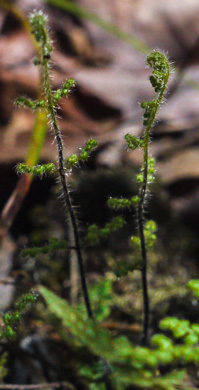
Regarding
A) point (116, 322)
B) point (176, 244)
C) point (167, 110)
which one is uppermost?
point (167, 110)

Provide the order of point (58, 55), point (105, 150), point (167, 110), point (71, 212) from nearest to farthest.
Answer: point (71, 212), point (105, 150), point (167, 110), point (58, 55)

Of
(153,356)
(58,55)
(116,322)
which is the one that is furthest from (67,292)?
(58,55)

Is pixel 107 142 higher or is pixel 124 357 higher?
pixel 107 142

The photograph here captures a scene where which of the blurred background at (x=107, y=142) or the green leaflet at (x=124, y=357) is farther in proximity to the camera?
the blurred background at (x=107, y=142)

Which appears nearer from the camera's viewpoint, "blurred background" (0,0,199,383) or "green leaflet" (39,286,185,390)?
"green leaflet" (39,286,185,390)

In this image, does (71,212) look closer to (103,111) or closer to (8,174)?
(8,174)

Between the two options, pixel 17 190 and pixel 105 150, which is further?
pixel 105 150

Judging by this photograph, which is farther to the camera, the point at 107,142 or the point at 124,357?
the point at 107,142

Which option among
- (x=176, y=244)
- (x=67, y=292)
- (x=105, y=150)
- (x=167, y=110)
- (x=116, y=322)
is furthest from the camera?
(x=167, y=110)

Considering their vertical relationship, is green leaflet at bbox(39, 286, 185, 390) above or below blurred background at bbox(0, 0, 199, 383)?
below

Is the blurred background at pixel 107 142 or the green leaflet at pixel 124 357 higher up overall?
the blurred background at pixel 107 142

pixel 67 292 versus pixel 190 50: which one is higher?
pixel 190 50
